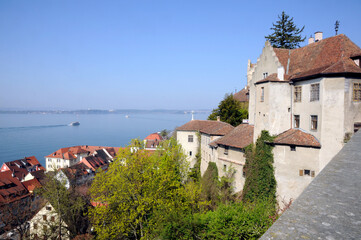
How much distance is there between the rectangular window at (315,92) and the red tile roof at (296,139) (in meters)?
2.88

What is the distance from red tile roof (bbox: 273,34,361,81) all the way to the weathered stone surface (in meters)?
15.3

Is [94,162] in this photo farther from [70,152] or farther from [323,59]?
[323,59]

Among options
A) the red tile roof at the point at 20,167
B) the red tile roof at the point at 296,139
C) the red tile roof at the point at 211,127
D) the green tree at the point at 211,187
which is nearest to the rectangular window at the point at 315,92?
the red tile roof at the point at 296,139

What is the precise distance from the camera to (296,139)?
21172mm

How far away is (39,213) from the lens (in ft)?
115

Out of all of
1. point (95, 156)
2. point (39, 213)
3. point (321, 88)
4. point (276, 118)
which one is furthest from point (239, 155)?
point (95, 156)

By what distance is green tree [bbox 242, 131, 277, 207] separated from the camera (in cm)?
2234

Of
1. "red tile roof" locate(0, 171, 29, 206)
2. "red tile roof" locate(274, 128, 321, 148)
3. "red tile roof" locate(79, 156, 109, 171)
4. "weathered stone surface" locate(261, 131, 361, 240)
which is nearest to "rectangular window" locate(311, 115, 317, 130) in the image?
"red tile roof" locate(274, 128, 321, 148)

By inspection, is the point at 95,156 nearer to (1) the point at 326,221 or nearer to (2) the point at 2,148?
(2) the point at 2,148

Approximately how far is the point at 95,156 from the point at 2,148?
6630cm

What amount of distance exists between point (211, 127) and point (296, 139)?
1597cm

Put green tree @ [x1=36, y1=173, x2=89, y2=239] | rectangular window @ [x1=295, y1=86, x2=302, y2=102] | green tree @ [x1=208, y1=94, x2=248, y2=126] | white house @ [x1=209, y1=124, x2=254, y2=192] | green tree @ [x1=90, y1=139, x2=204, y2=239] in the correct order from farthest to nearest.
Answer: green tree @ [x1=208, y1=94, x2=248, y2=126]
green tree @ [x1=36, y1=173, x2=89, y2=239]
white house @ [x1=209, y1=124, x2=254, y2=192]
rectangular window @ [x1=295, y1=86, x2=302, y2=102]
green tree @ [x1=90, y1=139, x2=204, y2=239]

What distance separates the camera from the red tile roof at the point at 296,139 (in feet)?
66.6

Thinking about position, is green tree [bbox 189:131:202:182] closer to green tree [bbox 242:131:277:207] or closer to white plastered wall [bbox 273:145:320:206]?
green tree [bbox 242:131:277:207]
